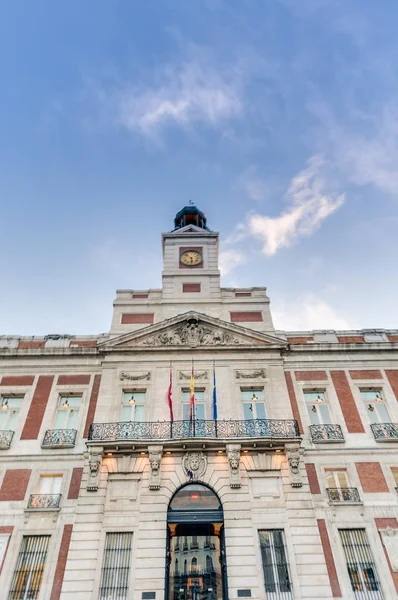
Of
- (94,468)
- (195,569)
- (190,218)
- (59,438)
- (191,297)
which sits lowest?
(195,569)

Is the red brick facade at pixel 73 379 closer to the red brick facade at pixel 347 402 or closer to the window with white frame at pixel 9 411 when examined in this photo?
the window with white frame at pixel 9 411

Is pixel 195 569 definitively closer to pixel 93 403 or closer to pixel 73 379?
pixel 93 403

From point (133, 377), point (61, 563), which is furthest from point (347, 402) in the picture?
point (61, 563)

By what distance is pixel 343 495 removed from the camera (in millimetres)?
14625

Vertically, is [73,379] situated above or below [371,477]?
above

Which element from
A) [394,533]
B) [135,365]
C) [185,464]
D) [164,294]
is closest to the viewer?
[394,533]

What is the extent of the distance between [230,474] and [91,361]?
25.8 ft

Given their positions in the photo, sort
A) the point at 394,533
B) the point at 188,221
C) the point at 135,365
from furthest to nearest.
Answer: the point at 188,221 → the point at 135,365 → the point at 394,533

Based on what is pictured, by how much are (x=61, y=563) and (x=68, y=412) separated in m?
5.46

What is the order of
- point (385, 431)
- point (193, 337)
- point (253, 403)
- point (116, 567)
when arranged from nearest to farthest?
point (116, 567) < point (385, 431) < point (253, 403) < point (193, 337)

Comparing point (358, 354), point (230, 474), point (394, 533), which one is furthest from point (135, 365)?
point (394, 533)

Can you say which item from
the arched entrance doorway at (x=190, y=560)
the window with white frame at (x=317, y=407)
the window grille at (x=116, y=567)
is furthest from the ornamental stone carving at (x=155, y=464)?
the window with white frame at (x=317, y=407)

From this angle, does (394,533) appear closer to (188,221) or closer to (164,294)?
(164,294)

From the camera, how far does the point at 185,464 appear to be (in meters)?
14.8
